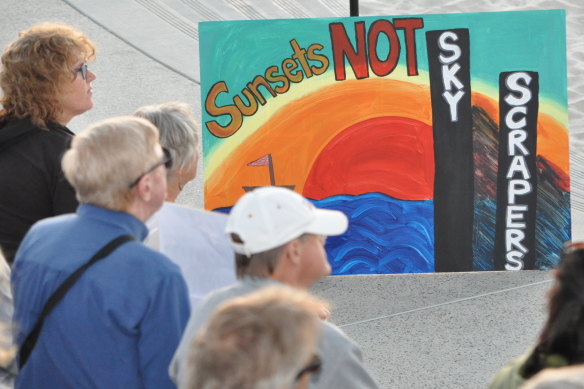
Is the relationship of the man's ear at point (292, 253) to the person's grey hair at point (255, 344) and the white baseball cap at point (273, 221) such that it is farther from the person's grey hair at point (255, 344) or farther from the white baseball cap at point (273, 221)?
the person's grey hair at point (255, 344)

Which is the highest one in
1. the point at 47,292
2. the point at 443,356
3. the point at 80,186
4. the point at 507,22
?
the point at 507,22

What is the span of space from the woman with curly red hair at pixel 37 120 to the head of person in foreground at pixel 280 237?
84 cm

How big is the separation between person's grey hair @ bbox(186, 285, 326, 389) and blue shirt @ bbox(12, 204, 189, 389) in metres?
0.72

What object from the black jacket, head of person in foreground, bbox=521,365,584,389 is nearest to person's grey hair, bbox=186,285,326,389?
head of person in foreground, bbox=521,365,584,389

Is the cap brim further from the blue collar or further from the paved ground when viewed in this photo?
the paved ground

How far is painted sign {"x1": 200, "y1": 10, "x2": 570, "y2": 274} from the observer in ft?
16.1

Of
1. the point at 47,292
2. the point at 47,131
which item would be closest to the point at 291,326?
the point at 47,292

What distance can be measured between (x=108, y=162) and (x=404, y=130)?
110 inches

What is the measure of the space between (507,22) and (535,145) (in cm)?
63

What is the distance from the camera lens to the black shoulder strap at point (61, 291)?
2301 mm

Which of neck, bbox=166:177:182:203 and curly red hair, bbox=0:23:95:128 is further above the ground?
curly red hair, bbox=0:23:95:128

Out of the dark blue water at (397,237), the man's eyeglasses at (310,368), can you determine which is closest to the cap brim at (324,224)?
the man's eyeglasses at (310,368)

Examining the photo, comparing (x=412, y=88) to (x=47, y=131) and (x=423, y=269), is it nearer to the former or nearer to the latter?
(x=423, y=269)

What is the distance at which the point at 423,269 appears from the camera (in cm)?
495
